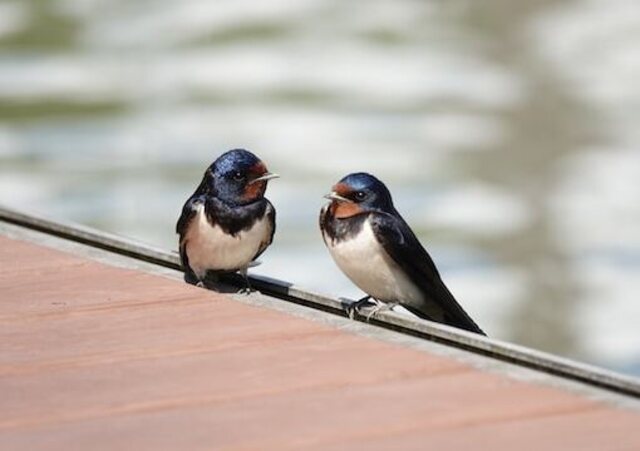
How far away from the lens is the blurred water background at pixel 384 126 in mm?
11906

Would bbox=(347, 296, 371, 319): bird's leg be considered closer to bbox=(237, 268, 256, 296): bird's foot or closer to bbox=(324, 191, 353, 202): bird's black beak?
bbox=(237, 268, 256, 296): bird's foot

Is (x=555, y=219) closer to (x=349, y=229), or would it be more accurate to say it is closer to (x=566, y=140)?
(x=566, y=140)

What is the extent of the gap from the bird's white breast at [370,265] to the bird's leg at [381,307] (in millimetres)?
39

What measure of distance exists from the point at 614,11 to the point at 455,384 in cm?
1513

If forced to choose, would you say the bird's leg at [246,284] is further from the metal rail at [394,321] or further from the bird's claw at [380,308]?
the bird's claw at [380,308]

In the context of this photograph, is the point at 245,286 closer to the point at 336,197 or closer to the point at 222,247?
the point at 222,247

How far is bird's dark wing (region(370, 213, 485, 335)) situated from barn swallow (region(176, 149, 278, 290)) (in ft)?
0.78

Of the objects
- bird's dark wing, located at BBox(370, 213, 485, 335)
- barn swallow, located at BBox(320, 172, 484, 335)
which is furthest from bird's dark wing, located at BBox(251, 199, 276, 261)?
bird's dark wing, located at BBox(370, 213, 485, 335)

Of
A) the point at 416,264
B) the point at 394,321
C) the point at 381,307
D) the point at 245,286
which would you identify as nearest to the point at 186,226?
the point at 245,286

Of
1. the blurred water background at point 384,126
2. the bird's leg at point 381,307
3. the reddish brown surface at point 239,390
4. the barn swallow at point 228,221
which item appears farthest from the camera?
the blurred water background at point 384,126

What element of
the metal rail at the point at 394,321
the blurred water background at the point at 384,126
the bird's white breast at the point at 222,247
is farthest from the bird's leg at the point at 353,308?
the blurred water background at the point at 384,126

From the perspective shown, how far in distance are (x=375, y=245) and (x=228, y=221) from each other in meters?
0.30

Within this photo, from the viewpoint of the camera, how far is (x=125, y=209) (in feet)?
42.5

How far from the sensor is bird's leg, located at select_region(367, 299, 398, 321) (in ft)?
14.2
